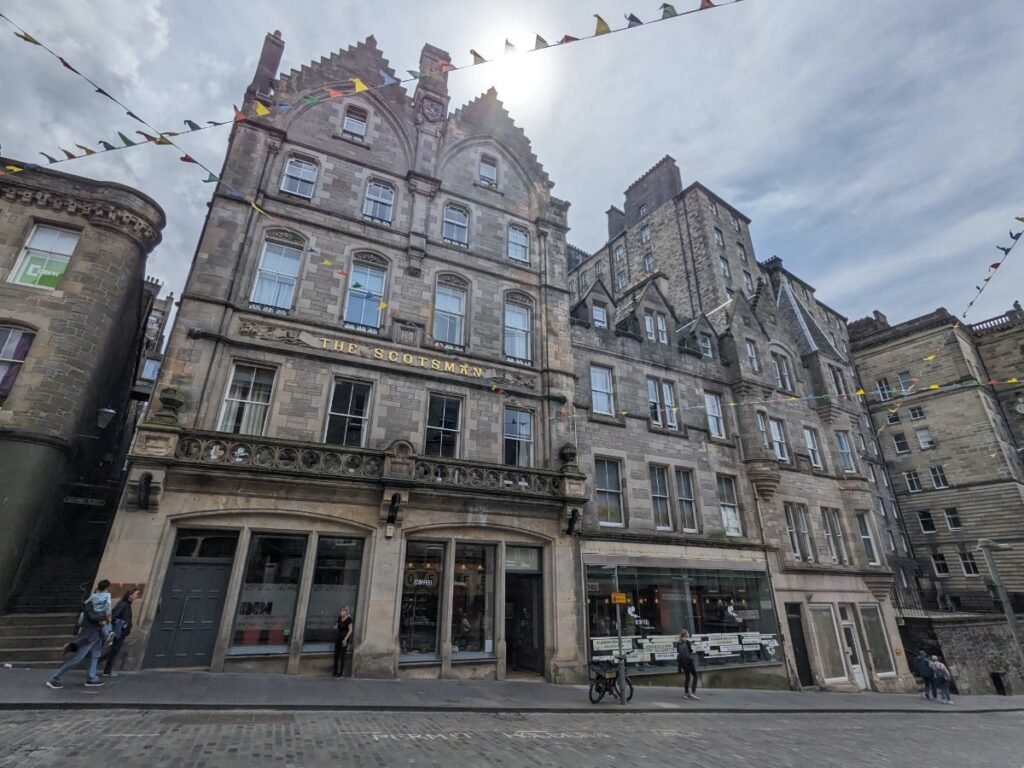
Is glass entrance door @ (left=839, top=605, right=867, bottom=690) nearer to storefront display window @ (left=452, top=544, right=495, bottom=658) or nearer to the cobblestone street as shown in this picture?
the cobblestone street

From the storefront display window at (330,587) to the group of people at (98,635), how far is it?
13.1 feet

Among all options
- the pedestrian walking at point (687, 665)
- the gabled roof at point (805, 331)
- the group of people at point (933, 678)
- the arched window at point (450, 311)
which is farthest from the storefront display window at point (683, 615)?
the gabled roof at point (805, 331)

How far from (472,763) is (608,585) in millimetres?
11005

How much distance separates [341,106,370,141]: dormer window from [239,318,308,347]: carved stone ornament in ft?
29.2

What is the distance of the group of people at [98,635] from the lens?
9.26 m

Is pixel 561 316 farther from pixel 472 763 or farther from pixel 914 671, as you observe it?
pixel 914 671

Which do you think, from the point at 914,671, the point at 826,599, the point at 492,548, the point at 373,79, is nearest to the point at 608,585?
the point at 492,548

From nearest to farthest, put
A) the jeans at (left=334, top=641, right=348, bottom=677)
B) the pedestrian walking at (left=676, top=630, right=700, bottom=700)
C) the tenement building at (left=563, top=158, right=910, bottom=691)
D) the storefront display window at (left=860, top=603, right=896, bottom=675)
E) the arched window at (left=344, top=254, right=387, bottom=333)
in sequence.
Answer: the jeans at (left=334, top=641, right=348, bottom=677), the pedestrian walking at (left=676, top=630, right=700, bottom=700), the arched window at (left=344, top=254, right=387, bottom=333), the tenement building at (left=563, top=158, right=910, bottom=691), the storefront display window at (left=860, top=603, right=896, bottom=675)

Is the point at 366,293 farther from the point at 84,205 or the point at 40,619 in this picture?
the point at 40,619

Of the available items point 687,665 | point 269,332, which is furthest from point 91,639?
point 687,665

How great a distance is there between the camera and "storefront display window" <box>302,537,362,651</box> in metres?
13.1

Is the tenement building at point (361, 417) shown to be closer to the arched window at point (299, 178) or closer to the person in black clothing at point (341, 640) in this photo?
the arched window at point (299, 178)

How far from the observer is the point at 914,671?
2477 cm

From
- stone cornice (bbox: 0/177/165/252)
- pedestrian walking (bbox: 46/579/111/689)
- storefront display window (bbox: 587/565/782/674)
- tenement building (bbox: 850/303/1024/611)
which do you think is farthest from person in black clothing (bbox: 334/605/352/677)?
tenement building (bbox: 850/303/1024/611)
